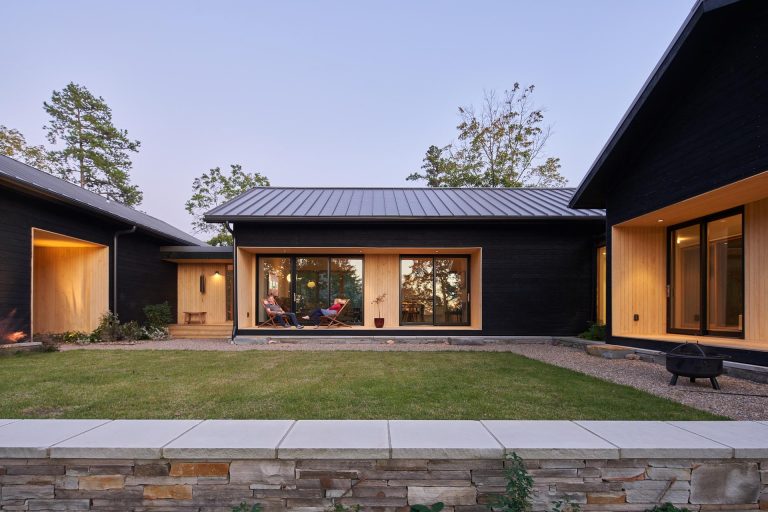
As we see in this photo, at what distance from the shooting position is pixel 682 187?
603cm

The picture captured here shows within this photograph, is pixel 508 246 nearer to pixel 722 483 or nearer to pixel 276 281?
pixel 276 281

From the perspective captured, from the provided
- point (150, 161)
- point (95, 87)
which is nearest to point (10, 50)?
point (95, 87)

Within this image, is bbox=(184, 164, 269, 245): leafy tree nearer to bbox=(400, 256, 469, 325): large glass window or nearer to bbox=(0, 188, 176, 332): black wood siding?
bbox=(0, 188, 176, 332): black wood siding

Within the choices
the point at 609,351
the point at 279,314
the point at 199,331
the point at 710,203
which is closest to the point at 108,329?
the point at 199,331

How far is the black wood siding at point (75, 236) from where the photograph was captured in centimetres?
750

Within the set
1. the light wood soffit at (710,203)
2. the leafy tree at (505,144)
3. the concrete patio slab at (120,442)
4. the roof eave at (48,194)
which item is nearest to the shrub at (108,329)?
the roof eave at (48,194)

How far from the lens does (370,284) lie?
10.2m

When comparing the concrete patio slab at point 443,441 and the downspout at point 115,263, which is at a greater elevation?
the downspout at point 115,263

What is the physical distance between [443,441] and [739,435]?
5.99 ft

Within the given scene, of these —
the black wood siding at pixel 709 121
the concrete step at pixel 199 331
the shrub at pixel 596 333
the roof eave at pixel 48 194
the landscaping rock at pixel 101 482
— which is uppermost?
the black wood siding at pixel 709 121

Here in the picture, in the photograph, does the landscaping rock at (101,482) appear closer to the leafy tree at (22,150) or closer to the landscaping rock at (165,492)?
the landscaping rock at (165,492)

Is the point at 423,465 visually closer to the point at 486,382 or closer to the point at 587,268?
the point at 486,382

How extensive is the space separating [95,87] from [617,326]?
2614 centimetres

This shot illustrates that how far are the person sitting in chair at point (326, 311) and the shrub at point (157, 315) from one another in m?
4.24
